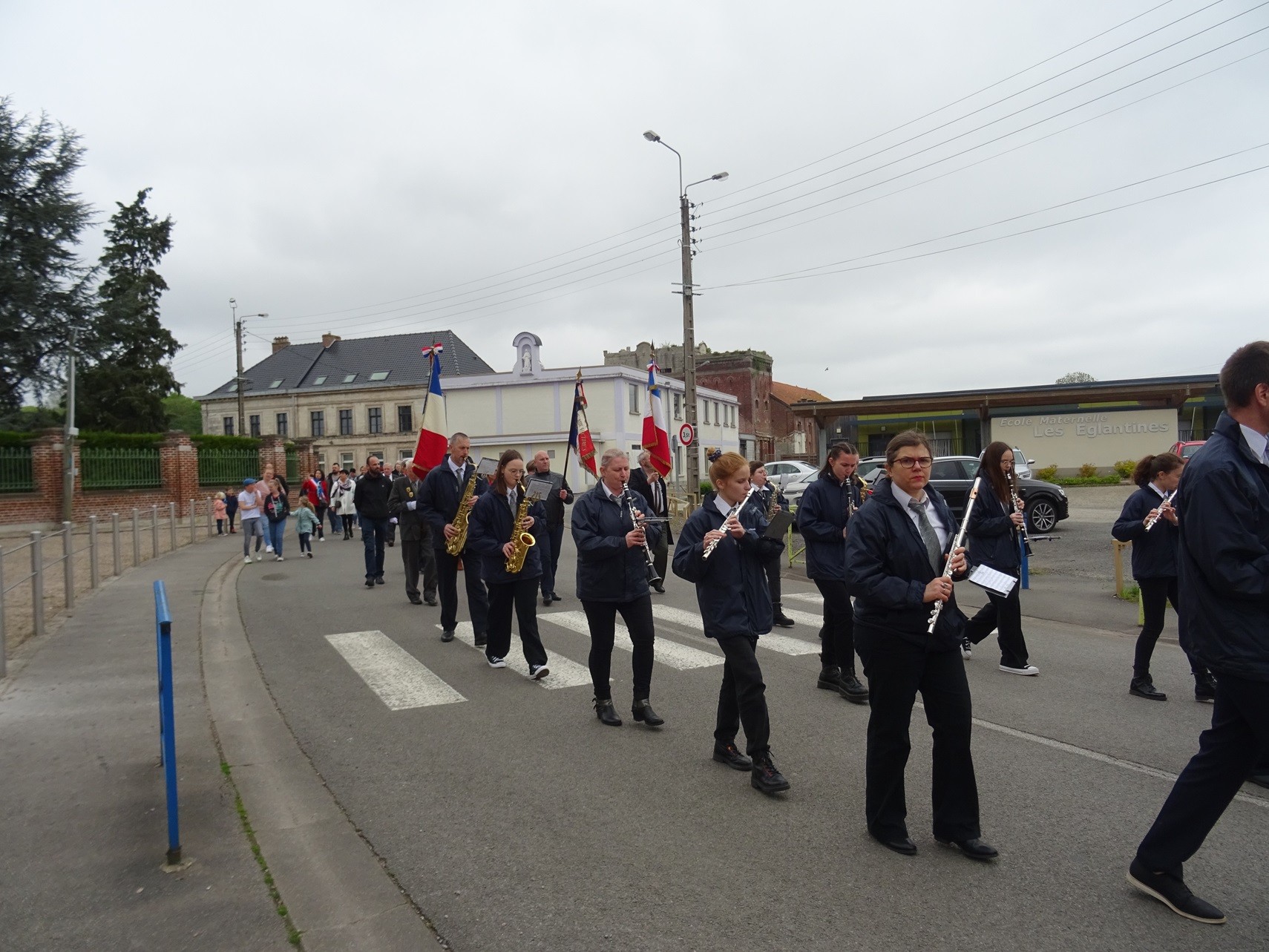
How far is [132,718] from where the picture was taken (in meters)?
6.51

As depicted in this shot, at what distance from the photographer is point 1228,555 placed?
11.0 ft

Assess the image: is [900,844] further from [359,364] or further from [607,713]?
[359,364]

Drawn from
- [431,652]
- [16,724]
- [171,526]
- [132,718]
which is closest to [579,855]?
[132,718]

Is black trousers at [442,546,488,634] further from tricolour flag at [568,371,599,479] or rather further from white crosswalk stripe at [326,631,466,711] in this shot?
tricolour flag at [568,371,599,479]

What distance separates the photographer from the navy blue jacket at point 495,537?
25.3 feet

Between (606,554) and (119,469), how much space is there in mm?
30640

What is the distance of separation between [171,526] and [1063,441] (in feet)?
105

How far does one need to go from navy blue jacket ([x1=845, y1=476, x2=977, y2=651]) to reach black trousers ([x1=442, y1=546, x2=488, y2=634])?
538 cm

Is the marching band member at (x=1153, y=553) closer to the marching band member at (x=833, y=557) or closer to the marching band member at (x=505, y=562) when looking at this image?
the marching band member at (x=833, y=557)

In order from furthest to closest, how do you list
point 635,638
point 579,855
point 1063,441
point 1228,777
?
point 1063,441, point 635,638, point 579,855, point 1228,777

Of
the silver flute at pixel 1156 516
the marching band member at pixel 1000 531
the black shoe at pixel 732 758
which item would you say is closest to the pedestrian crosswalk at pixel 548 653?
the marching band member at pixel 1000 531

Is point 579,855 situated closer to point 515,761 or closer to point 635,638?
point 515,761

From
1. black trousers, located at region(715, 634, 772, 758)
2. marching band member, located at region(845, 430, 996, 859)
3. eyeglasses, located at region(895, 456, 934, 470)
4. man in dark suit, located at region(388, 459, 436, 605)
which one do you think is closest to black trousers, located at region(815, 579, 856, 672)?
black trousers, located at region(715, 634, 772, 758)

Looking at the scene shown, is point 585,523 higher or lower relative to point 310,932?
higher
